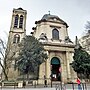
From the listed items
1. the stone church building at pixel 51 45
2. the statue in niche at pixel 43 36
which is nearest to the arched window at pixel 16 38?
the stone church building at pixel 51 45

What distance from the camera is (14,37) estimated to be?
3562 centimetres

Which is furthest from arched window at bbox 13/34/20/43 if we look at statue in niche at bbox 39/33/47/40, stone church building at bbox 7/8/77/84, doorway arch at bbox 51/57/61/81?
doorway arch at bbox 51/57/61/81

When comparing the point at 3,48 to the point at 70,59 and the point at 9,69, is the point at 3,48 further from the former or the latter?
the point at 70,59

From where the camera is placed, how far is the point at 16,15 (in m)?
39.0

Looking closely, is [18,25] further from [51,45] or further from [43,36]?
[51,45]

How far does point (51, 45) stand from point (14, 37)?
32.4ft

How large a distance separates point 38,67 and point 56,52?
18.9 feet

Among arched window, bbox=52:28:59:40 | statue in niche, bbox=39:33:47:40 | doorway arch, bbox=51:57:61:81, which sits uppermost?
arched window, bbox=52:28:59:40

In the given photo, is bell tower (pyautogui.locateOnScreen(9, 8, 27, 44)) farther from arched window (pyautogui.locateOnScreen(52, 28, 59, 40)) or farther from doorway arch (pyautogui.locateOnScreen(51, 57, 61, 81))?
doorway arch (pyautogui.locateOnScreen(51, 57, 61, 81))

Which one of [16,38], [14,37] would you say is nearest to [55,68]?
[16,38]

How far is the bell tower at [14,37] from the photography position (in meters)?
31.1

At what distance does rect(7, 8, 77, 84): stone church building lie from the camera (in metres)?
30.2

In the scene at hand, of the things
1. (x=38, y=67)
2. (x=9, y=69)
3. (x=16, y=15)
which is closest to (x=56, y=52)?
(x=38, y=67)

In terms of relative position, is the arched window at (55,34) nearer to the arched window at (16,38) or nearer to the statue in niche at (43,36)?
the statue in niche at (43,36)
